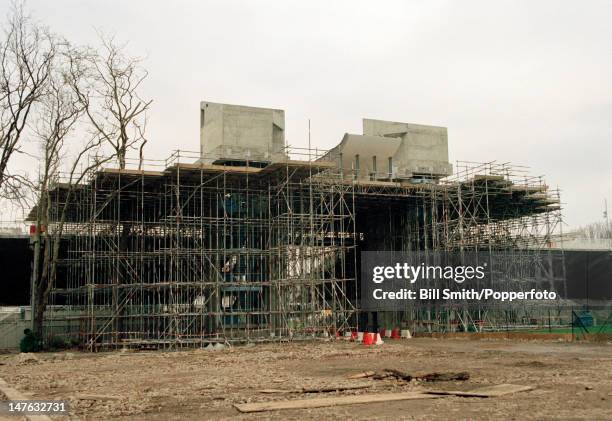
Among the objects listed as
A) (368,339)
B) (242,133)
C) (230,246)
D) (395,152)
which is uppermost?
(242,133)

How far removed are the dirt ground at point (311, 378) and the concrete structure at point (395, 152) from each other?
1382 cm

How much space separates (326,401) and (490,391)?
363 cm

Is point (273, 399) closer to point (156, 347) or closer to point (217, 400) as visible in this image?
point (217, 400)

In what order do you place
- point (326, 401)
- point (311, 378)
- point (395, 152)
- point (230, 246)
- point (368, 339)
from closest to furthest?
1. point (326, 401)
2. point (311, 378)
3. point (368, 339)
4. point (230, 246)
5. point (395, 152)

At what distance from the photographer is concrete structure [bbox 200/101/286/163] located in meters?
40.0

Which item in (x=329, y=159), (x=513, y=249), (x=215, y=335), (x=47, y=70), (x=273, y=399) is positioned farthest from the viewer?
(x=513, y=249)

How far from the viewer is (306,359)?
26.3 m

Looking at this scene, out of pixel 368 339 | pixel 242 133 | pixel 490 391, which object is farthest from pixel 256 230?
pixel 490 391

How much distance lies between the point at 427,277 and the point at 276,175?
1333 cm

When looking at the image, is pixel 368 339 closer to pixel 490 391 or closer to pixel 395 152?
pixel 395 152

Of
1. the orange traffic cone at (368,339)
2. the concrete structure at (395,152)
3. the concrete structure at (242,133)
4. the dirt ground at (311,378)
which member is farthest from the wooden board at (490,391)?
the concrete structure at (395,152)

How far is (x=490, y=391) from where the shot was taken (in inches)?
585

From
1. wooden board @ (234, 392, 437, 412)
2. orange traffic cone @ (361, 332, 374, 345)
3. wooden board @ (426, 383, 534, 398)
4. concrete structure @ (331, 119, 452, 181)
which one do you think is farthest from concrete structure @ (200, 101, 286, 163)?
wooden board @ (234, 392, 437, 412)

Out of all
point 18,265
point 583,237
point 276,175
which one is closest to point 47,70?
point 276,175
